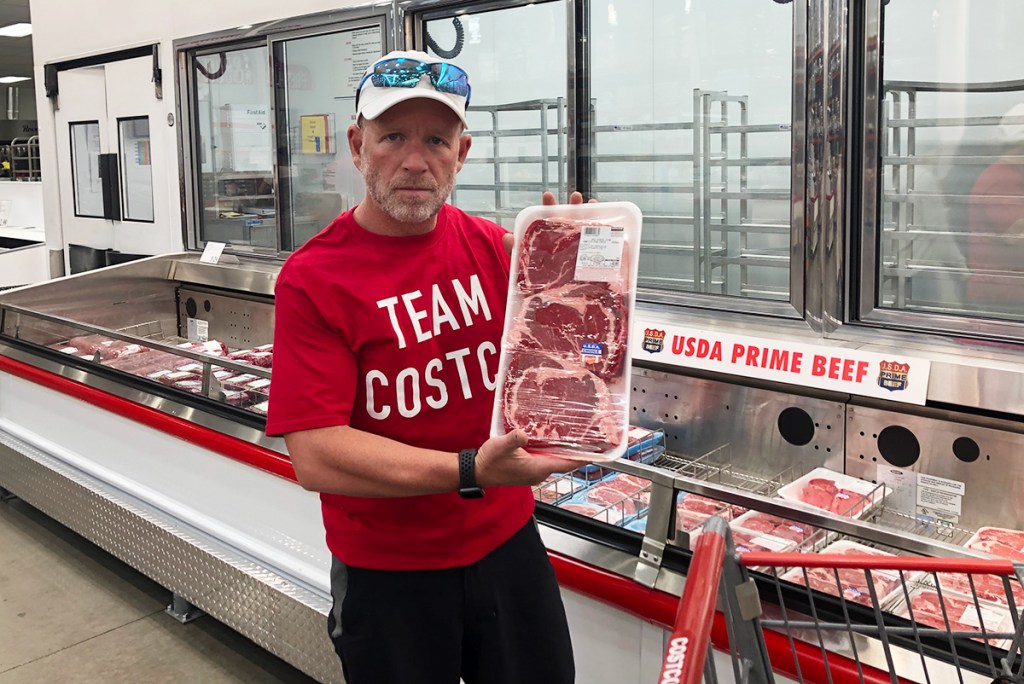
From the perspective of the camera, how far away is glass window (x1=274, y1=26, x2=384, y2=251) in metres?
4.64

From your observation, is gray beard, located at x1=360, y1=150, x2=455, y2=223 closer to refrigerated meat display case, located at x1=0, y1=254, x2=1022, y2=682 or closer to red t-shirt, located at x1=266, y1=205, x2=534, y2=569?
red t-shirt, located at x1=266, y1=205, x2=534, y2=569

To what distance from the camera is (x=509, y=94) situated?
511 cm

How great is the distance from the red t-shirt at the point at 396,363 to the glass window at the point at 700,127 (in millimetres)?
1959

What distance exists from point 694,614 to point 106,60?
571 centimetres

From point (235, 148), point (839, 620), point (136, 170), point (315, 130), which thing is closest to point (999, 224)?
point (839, 620)

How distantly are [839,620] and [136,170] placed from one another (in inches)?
199

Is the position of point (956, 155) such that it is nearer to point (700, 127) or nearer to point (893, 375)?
point (893, 375)

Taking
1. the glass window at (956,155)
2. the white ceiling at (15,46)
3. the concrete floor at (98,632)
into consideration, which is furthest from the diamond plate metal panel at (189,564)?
the white ceiling at (15,46)

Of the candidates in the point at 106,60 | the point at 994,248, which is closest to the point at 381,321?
the point at 994,248

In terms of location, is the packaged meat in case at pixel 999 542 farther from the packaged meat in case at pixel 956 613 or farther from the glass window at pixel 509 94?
the glass window at pixel 509 94

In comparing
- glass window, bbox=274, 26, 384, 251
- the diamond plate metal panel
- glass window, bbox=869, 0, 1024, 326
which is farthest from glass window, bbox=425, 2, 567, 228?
the diamond plate metal panel

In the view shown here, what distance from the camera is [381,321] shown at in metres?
1.62

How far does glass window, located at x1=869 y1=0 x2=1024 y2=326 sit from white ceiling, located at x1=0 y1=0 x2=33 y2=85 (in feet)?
31.6

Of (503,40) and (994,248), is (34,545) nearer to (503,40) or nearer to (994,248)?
(503,40)
